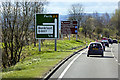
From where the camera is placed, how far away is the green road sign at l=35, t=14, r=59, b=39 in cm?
3634

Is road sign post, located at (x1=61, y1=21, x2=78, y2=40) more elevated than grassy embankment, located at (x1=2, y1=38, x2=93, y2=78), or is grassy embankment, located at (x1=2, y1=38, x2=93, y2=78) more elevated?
road sign post, located at (x1=61, y1=21, x2=78, y2=40)

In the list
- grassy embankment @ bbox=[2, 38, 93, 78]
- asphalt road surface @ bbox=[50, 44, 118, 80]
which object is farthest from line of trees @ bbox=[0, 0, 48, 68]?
asphalt road surface @ bbox=[50, 44, 118, 80]

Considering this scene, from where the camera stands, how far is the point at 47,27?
36.3 metres

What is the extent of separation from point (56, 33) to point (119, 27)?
78862 millimetres

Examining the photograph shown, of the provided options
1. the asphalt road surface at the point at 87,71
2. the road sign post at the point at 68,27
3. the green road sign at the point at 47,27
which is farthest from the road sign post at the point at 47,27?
the road sign post at the point at 68,27

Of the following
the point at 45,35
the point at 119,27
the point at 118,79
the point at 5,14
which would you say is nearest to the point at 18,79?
the point at 118,79

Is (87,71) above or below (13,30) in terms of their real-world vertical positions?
below

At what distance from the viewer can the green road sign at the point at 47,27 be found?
36344mm

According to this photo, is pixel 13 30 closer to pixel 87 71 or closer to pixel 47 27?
pixel 47 27

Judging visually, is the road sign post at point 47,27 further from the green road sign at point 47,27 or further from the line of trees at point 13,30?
the line of trees at point 13,30

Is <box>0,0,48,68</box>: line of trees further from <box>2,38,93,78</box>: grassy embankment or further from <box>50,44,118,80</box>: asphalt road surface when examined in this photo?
<box>50,44,118,80</box>: asphalt road surface

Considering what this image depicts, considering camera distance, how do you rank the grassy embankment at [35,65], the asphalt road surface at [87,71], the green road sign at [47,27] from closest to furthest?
the asphalt road surface at [87,71] < the grassy embankment at [35,65] < the green road sign at [47,27]

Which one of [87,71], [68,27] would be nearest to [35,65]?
[87,71]

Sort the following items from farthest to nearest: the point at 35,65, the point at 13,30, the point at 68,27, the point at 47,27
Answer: the point at 68,27
the point at 13,30
the point at 47,27
the point at 35,65
